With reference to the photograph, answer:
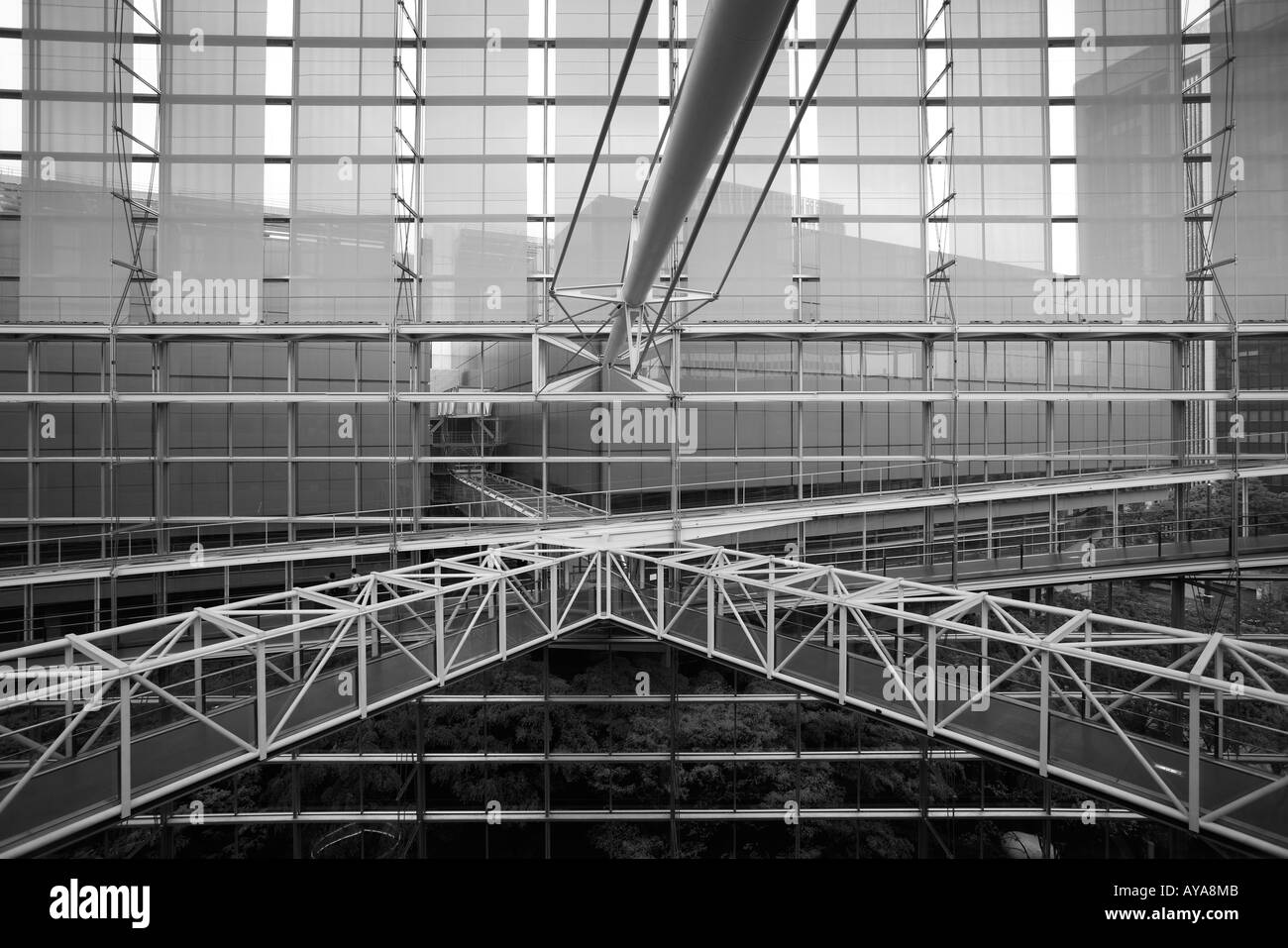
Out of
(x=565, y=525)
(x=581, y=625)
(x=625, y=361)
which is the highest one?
(x=625, y=361)

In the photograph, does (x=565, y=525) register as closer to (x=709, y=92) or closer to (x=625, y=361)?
(x=625, y=361)

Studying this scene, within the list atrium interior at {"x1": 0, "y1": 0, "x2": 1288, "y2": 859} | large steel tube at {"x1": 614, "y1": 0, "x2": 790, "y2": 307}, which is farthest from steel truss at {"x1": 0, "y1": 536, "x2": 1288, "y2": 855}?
large steel tube at {"x1": 614, "y1": 0, "x2": 790, "y2": 307}

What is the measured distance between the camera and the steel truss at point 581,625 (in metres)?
4.32

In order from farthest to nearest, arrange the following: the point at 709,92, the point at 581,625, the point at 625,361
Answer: the point at 625,361
the point at 581,625
the point at 709,92

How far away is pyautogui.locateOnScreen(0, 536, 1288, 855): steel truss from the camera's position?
4.32 m

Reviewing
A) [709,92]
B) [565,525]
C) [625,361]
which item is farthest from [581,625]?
[709,92]

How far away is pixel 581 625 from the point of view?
7.42 m

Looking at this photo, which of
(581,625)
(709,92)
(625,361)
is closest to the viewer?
(709,92)

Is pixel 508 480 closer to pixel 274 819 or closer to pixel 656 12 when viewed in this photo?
pixel 274 819

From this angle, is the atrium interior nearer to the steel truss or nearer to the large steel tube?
the steel truss

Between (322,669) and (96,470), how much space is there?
632cm

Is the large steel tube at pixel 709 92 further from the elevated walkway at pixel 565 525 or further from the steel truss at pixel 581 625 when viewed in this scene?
the elevated walkway at pixel 565 525

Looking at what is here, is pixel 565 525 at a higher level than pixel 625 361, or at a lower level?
lower

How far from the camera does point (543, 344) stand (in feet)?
31.2
